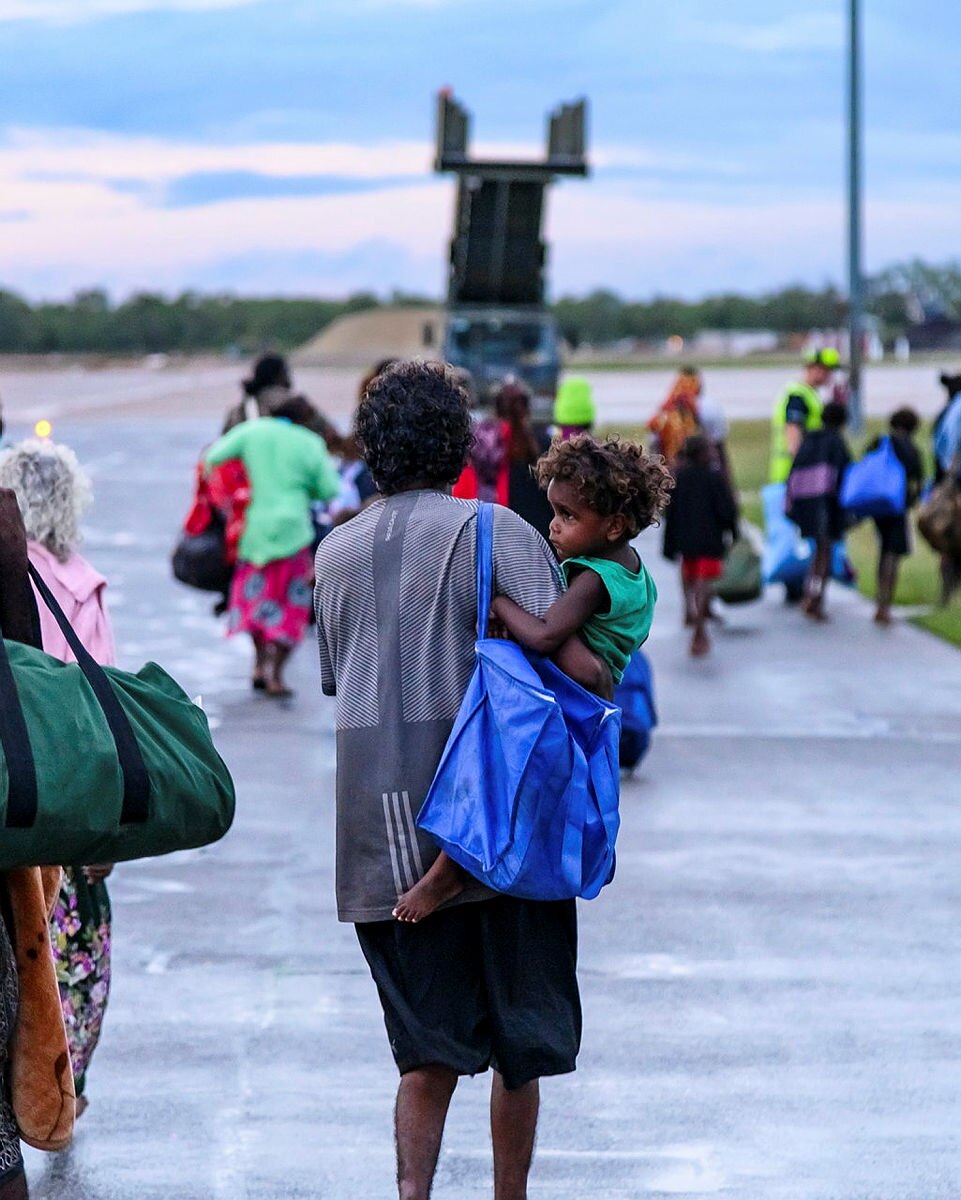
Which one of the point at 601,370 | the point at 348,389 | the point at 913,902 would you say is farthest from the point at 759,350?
the point at 913,902

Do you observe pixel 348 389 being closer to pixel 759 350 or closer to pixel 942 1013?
pixel 759 350

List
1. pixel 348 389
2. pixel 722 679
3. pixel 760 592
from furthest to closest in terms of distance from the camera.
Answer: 1. pixel 348 389
2. pixel 760 592
3. pixel 722 679

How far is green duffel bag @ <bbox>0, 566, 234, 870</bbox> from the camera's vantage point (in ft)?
11.1

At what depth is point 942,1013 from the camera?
19.4ft

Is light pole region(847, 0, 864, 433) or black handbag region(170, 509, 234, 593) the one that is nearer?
black handbag region(170, 509, 234, 593)

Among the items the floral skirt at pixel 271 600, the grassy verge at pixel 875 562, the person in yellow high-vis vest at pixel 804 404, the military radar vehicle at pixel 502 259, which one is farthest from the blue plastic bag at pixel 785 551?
the military radar vehicle at pixel 502 259

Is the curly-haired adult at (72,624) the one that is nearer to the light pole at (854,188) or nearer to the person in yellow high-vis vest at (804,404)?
the person in yellow high-vis vest at (804,404)

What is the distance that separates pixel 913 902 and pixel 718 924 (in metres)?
0.74

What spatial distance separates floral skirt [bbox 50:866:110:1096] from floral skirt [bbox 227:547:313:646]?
6.04 m

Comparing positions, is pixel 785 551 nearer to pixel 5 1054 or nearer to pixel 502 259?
pixel 5 1054

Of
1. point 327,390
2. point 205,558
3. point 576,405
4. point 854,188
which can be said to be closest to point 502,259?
point 854,188

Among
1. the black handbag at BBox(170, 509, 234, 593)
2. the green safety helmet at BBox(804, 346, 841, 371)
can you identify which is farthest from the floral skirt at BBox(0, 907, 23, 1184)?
the green safety helmet at BBox(804, 346, 841, 371)

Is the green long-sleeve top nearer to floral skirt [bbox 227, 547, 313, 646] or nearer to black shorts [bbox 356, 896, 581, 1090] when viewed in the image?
floral skirt [bbox 227, 547, 313, 646]

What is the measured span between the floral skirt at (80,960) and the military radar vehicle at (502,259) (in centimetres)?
2249
